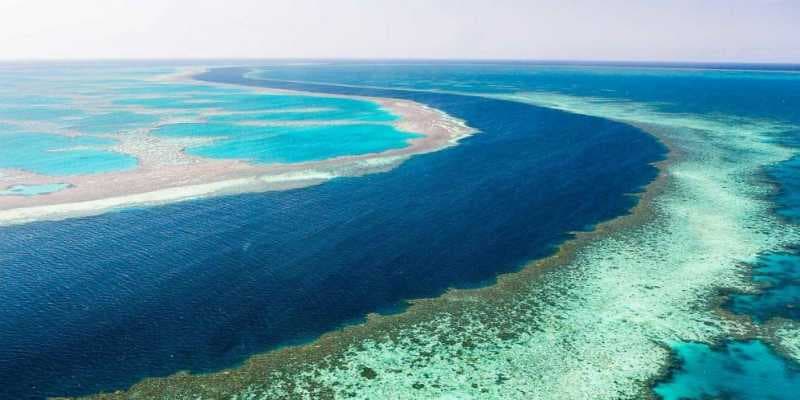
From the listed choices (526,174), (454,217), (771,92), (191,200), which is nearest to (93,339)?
(191,200)

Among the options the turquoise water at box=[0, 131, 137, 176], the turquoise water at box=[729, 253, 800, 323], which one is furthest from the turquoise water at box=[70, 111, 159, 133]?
the turquoise water at box=[729, 253, 800, 323]

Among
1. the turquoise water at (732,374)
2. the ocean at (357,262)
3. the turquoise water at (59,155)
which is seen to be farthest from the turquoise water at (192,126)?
Result: the turquoise water at (732,374)

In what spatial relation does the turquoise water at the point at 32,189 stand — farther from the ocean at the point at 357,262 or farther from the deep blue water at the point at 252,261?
the deep blue water at the point at 252,261

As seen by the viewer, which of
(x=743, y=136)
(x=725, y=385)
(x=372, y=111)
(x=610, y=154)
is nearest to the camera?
→ (x=725, y=385)

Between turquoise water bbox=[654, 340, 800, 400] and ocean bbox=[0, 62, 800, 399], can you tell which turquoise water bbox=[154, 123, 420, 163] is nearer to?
ocean bbox=[0, 62, 800, 399]

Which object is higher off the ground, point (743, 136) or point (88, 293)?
point (743, 136)

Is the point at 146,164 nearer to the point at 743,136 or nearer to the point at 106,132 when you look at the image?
the point at 106,132

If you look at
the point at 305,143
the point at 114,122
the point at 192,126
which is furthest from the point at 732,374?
the point at 114,122

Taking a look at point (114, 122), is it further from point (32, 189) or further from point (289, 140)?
point (32, 189)
